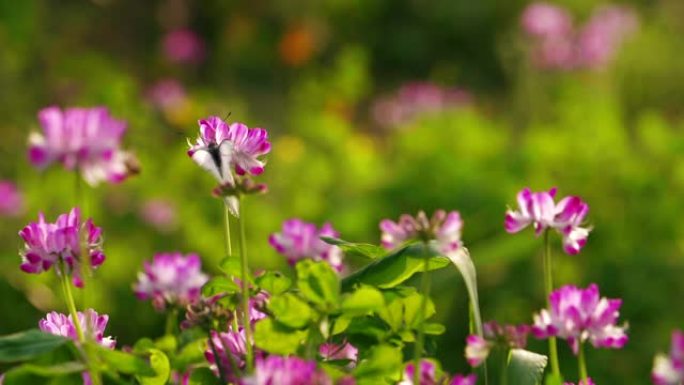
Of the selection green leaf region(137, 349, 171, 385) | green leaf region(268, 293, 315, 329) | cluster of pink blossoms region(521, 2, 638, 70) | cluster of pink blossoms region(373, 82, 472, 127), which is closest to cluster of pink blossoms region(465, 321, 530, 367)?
green leaf region(268, 293, 315, 329)

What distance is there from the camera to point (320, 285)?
87 cm

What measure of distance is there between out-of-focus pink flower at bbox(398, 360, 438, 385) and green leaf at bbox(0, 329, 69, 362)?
25 centimetres

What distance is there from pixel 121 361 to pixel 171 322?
377 mm

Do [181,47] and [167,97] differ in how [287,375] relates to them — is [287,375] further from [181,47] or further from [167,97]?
[181,47]

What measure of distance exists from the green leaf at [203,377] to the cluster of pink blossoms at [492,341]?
205 mm

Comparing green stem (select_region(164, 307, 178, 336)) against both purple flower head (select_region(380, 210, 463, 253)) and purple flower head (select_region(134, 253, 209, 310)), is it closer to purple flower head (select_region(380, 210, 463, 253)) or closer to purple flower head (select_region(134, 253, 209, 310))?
purple flower head (select_region(134, 253, 209, 310))

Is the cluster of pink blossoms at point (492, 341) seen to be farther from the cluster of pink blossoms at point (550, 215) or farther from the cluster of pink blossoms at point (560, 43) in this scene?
the cluster of pink blossoms at point (560, 43)

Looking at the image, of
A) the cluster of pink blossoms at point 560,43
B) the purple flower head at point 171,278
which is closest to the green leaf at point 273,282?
the purple flower head at point 171,278

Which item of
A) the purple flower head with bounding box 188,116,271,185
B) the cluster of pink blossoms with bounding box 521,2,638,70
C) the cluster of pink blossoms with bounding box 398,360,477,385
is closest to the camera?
the cluster of pink blossoms with bounding box 398,360,477,385

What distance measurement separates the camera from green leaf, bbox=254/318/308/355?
87 cm

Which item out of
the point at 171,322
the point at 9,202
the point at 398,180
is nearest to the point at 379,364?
the point at 171,322

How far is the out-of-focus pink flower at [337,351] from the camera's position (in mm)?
996

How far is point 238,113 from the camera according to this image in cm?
508

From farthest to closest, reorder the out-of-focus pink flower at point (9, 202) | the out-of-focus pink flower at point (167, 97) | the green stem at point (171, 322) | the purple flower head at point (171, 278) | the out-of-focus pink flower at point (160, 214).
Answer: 1. the out-of-focus pink flower at point (167, 97)
2. the out-of-focus pink flower at point (160, 214)
3. the out-of-focus pink flower at point (9, 202)
4. the purple flower head at point (171, 278)
5. the green stem at point (171, 322)
